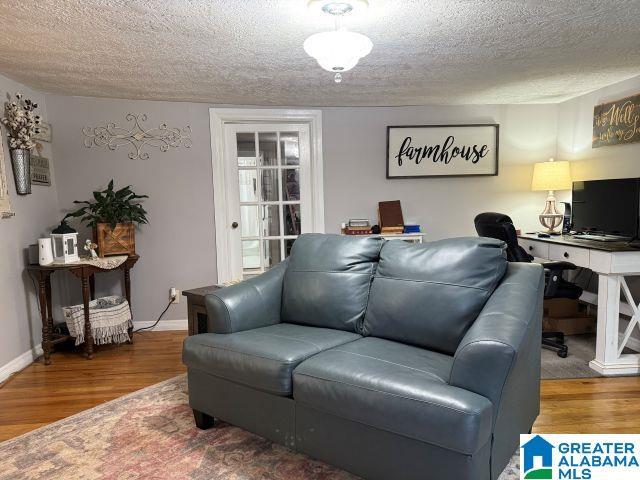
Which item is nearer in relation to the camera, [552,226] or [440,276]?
[440,276]

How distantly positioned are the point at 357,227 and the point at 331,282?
1.79m

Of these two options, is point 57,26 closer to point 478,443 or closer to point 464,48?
point 464,48

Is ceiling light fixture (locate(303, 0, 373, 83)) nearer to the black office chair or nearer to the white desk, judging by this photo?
the black office chair

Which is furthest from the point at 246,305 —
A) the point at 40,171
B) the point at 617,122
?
the point at 617,122

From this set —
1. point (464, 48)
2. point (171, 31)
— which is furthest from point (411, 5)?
point (171, 31)

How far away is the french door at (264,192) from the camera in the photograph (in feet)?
12.9

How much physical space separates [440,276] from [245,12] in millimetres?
1514

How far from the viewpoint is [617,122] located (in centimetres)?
328

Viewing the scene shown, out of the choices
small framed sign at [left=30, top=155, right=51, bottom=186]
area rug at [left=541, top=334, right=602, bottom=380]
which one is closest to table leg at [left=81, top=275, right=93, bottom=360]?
small framed sign at [left=30, top=155, right=51, bottom=186]

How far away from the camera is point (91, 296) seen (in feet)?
11.9

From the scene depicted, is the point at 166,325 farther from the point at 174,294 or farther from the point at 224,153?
the point at 224,153

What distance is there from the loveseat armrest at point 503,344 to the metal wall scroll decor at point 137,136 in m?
2.99

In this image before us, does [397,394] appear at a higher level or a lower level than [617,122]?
lower

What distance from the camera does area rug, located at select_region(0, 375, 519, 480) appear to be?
1.75m
